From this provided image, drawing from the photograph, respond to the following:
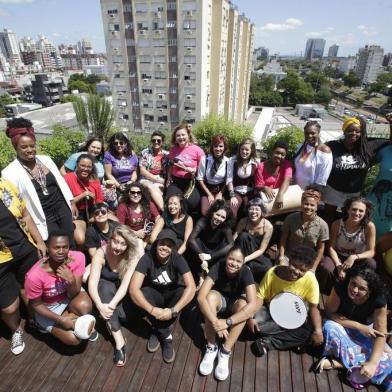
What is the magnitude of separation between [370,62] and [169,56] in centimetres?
13239

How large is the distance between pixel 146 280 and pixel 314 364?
2185mm

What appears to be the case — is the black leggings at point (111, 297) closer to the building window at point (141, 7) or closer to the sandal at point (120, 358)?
the sandal at point (120, 358)

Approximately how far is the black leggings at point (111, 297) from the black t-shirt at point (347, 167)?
3510 millimetres

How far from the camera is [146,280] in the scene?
3.22 metres

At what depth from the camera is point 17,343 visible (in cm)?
314

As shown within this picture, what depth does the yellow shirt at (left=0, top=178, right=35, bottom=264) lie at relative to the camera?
9.31ft

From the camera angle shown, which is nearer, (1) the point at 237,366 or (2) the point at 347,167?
(1) the point at 237,366

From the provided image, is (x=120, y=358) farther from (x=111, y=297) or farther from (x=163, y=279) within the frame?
(x=163, y=279)

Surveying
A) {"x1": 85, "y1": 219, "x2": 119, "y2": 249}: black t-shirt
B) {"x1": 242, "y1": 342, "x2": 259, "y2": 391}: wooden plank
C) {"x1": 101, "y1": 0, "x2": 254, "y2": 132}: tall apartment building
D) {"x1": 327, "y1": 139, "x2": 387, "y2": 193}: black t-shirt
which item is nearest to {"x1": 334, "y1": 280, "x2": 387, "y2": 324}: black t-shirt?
{"x1": 242, "y1": 342, "x2": 259, "y2": 391}: wooden plank

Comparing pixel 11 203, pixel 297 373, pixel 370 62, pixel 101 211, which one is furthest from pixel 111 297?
pixel 370 62

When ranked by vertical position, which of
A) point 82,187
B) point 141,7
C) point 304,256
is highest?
point 141,7

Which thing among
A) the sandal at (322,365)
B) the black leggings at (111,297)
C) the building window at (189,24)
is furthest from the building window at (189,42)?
the sandal at (322,365)

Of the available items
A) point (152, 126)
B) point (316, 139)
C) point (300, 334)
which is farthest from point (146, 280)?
point (152, 126)

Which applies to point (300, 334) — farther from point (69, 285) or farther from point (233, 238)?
point (69, 285)
